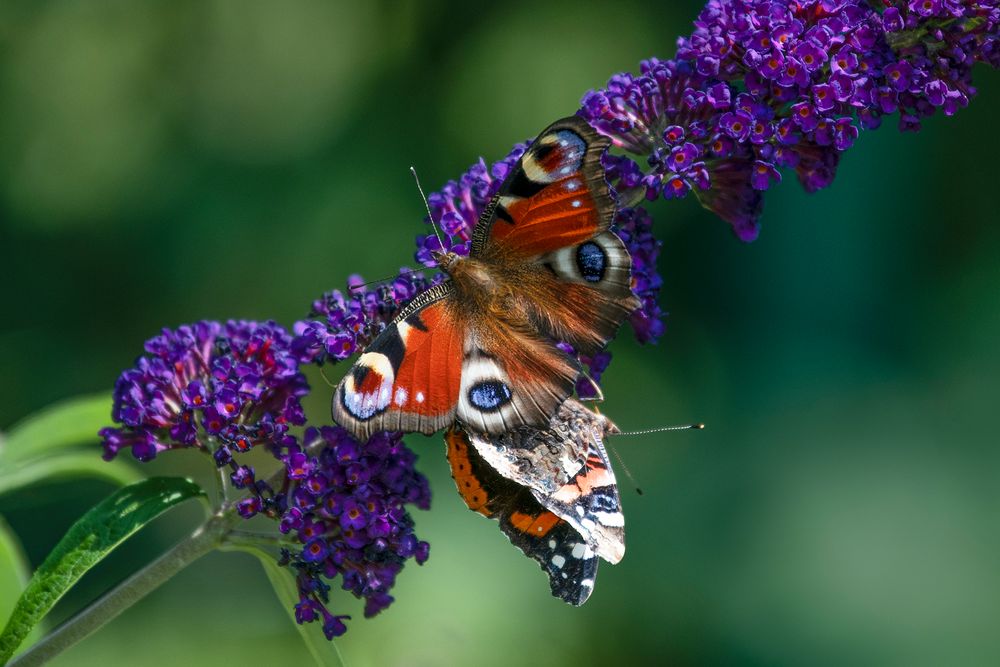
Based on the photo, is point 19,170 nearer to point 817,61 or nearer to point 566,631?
point 566,631

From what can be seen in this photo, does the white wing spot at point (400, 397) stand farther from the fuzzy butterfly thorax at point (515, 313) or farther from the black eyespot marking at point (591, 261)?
the black eyespot marking at point (591, 261)

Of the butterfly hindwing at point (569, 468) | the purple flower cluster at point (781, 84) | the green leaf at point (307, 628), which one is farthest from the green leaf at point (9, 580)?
the purple flower cluster at point (781, 84)

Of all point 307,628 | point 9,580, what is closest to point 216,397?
point 307,628

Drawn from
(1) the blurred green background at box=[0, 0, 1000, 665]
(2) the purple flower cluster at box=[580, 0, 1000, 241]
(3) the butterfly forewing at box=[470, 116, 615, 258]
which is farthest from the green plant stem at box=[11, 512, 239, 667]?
(1) the blurred green background at box=[0, 0, 1000, 665]

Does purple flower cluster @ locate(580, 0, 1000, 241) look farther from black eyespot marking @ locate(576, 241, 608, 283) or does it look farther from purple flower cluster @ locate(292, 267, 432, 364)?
purple flower cluster @ locate(292, 267, 432, 364)

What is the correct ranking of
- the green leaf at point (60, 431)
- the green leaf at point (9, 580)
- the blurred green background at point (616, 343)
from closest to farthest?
the green leaf at point (9, 580) → the green leaf at point (60, 431) → the blurred green background at point (616, 343)

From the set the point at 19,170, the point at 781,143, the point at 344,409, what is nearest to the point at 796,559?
the point at 781,143

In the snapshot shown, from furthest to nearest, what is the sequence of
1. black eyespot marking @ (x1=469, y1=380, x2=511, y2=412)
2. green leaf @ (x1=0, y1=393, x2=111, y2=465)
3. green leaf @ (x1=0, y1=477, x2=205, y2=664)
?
1. green leaf @ (x1=0, y1=393, x2=111, y2=465)
2. black eyespot marking @ (x1=469, y1=380, x2=511, y2=412)
3. green leaf @ (x1=0, y1=477, x2=205, y2=664)
